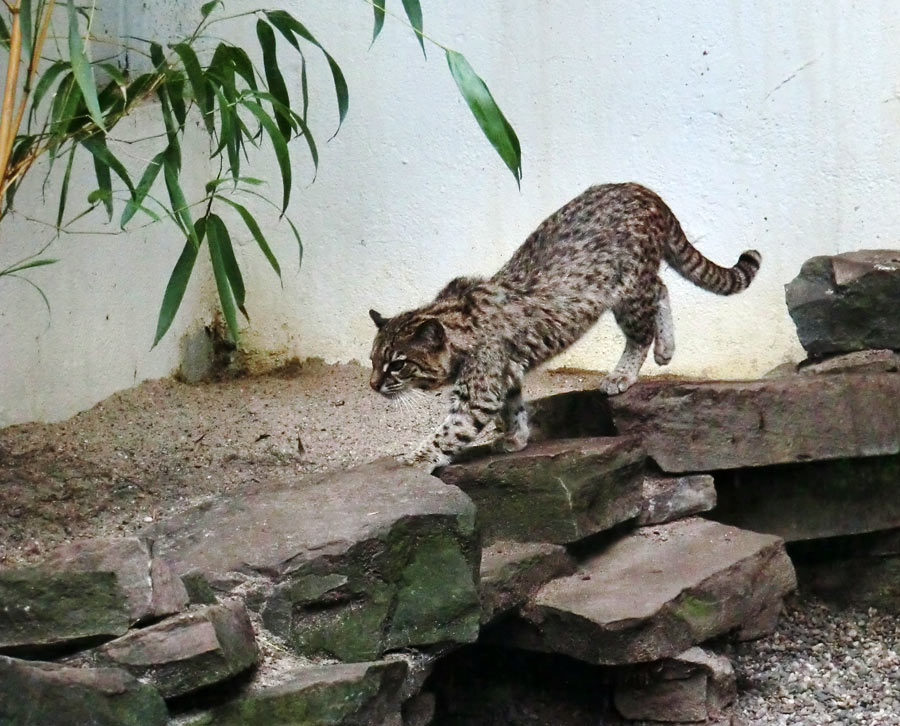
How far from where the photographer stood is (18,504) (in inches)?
180

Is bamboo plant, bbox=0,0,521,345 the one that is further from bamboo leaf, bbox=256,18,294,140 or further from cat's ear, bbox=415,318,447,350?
cat's ear, bbox=415,318,447,350

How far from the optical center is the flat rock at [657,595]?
4.23 m

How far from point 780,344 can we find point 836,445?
1.07 m

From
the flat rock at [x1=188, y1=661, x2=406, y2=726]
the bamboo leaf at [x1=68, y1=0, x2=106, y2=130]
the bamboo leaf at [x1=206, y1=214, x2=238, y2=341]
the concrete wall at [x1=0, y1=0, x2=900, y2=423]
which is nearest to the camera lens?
the flat rock at [x1=188, y1=661, x2=406, y2=726]

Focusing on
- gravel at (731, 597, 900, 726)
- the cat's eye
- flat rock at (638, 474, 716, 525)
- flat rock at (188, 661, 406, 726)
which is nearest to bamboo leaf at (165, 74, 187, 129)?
the cat's eye

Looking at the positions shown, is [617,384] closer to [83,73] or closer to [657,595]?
[657,595]

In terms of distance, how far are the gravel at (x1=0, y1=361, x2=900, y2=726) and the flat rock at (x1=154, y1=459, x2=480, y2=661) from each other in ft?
1.54

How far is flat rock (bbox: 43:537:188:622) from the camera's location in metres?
3.29

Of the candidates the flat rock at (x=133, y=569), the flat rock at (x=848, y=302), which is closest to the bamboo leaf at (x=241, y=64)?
the flat rock at (x=133, y=569)

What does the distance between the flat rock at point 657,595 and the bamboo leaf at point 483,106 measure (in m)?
1.61

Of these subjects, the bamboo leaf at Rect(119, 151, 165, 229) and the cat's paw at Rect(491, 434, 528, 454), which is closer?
the bamboo leaf at Rect(119, 151, 165, 229)

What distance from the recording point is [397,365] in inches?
185

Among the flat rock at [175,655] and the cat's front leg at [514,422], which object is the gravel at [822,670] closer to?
the cat's front leg at [514,422]

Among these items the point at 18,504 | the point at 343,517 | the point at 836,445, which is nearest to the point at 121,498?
the point at 18,504
